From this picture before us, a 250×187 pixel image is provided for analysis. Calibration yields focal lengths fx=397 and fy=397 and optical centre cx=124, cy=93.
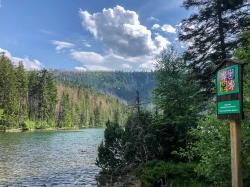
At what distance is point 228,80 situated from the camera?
1013cm

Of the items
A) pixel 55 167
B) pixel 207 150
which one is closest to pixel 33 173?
pixel 55 167

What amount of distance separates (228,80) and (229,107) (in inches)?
27.9

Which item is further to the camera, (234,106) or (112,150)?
(112,150)

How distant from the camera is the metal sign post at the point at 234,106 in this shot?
950 centimetres

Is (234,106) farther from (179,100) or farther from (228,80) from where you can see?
(179,100)

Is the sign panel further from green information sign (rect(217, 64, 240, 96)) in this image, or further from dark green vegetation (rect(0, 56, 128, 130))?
dark green vegetation (rect(0, 56, 128, 130))

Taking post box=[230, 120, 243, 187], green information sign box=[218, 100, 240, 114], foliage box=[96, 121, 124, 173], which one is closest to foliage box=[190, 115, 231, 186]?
green information sign box=[218, 100, 240, 114]

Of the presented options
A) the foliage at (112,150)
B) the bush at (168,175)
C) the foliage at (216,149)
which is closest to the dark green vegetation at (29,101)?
the foliage at (112,150)

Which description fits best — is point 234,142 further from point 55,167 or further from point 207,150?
point 55,167

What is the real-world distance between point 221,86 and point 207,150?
8.60 feet

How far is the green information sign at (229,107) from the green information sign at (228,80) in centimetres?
25

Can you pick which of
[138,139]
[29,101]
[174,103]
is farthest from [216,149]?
[29,101]

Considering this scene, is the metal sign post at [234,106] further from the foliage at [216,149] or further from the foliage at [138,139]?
the foliage at [138,139]

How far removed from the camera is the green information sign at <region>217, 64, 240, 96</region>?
31.8 ft
